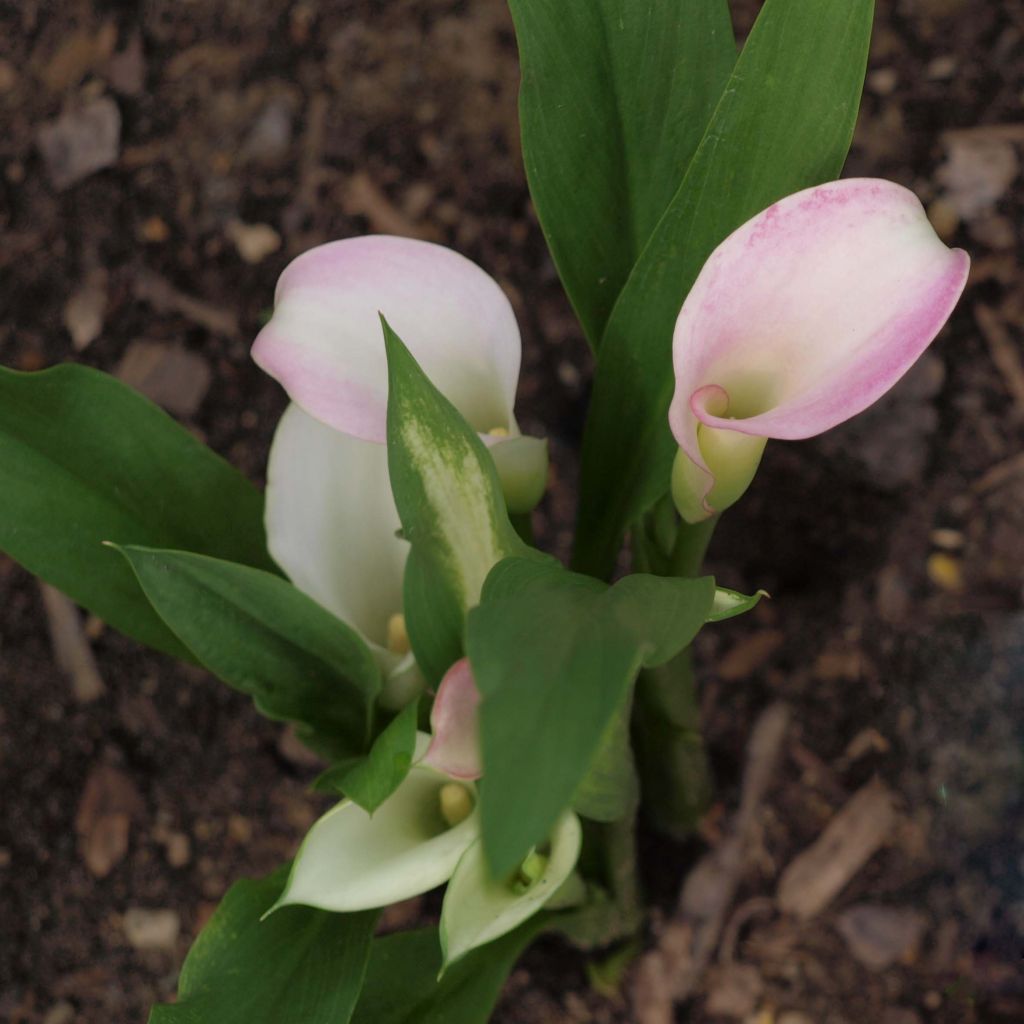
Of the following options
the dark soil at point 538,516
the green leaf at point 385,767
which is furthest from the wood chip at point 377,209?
the green leaf at point 385,767

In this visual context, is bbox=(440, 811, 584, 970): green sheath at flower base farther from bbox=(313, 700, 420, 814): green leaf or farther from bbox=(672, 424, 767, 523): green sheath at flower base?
bbox=(672, 424, 767, 523): green sheath at flower base

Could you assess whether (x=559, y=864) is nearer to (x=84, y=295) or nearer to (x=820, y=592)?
(x=820, y=592)

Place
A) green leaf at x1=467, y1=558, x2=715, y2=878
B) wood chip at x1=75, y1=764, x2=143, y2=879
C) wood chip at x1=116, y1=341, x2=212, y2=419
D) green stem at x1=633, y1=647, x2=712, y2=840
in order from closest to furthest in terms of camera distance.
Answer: green leaf at x1=467, y1=558, x2=715, y2=878 → green stem at x1=633, y1=647, x2=712, y2=840 → wood chip at x1=75, y1=764, x2=143, y2=879 → wood chip at x1=116, y1=341, x2=212, y2=419

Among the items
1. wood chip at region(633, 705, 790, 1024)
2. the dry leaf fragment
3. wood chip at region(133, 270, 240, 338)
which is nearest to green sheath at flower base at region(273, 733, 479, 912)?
wood chip at region(633, 705, 790, 1024)

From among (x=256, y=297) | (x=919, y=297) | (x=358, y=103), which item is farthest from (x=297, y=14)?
(x=919, y=297)

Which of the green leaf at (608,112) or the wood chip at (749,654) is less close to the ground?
the green leaf at (608,112)

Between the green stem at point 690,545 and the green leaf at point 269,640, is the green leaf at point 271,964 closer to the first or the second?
the green leaf at point 269,640

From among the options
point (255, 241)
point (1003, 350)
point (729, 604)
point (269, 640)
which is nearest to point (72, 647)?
point (255, 241)
